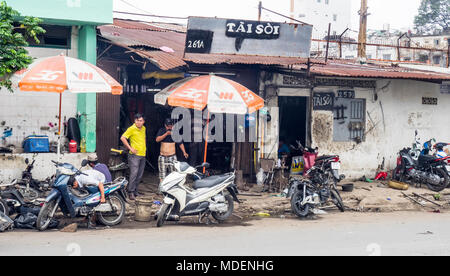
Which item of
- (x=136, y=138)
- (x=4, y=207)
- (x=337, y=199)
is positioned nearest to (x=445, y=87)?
(x=337, y=199)

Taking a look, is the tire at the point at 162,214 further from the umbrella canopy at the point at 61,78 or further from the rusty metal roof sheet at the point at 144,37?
the rusty metal roof sheet at the point at 144,37

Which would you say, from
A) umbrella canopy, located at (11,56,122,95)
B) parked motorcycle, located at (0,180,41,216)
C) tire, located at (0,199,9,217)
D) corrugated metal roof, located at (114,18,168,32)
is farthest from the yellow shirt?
corrugated metal roof, located at (114,18,168,32)

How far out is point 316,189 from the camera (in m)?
10.4

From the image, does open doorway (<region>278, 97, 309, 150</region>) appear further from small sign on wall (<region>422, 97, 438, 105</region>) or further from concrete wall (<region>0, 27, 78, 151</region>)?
concrete wall (<region>0, 27, 78, 151</region>)

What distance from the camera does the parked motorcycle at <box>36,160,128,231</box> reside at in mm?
8164

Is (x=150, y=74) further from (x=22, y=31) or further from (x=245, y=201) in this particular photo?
(x=245, y=201)

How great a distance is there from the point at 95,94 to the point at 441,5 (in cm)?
5929

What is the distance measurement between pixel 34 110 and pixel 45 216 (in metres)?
4.00

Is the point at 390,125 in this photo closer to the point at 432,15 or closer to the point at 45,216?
the point at 45,216

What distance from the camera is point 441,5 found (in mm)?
61125

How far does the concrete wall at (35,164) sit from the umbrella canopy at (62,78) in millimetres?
2435

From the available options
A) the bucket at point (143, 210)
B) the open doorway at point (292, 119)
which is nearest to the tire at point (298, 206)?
the bucket at point (143, 210)

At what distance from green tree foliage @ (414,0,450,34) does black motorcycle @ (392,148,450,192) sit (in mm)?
50940
